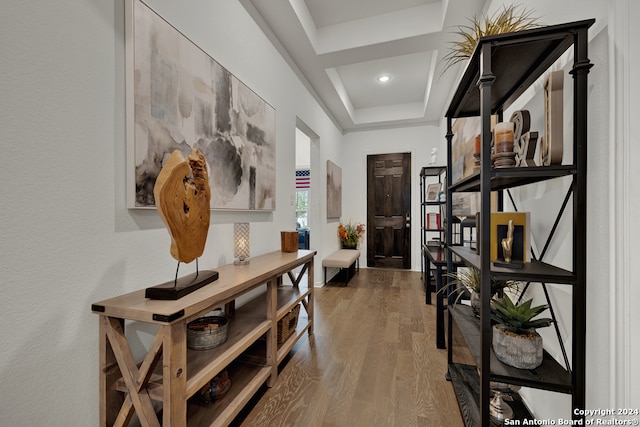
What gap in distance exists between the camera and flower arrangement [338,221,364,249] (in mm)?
5032

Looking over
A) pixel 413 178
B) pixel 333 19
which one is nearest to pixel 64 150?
pixel 333 19

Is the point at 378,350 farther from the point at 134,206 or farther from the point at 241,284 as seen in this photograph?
the point at 134,206

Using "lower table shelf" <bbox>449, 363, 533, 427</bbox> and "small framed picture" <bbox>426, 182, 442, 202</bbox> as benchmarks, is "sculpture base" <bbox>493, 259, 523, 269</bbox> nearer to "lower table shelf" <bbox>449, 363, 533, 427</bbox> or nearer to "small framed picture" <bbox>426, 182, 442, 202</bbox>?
"lower table shelf" <bbox>449, 363, 533, 427</bbox>

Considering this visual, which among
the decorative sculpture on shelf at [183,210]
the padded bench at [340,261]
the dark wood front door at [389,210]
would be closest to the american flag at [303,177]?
the dark wood front door at [389,210]

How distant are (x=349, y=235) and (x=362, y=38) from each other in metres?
3.20

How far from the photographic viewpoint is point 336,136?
4.92 m

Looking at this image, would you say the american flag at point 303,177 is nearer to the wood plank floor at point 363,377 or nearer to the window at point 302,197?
the window at point 302,197

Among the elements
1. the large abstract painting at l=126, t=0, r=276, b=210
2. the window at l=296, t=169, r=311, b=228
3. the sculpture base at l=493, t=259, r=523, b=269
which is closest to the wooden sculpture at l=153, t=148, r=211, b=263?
the large abstract painting at l=126, t=0, r=276, b=210

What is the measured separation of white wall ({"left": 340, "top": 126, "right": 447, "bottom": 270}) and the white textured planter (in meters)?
3.96

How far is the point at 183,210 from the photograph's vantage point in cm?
109

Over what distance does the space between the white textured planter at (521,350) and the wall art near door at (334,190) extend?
10.5 feet

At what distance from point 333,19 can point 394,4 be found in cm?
59

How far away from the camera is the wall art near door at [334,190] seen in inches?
169

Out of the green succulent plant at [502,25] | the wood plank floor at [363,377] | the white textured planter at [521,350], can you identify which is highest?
the green succulent plant at [502,25]
